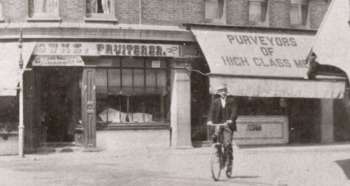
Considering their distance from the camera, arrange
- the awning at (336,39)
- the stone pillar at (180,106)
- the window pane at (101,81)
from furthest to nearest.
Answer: the stone pillar at (180,106), the window pane at (101,81), the awning at (336,39)

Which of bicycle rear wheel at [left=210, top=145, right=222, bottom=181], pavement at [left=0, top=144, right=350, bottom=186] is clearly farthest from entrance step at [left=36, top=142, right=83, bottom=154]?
bicycle rear wheel at [left=210, top=145, right=222, bottom=181]

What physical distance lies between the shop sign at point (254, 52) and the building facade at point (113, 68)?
0.40 m

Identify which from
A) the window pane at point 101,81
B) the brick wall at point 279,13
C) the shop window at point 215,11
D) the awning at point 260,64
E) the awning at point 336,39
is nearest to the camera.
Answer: the awning at point 336,39

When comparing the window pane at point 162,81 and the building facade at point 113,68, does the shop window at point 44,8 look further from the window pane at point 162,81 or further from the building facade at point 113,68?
the window pane at point 162,81

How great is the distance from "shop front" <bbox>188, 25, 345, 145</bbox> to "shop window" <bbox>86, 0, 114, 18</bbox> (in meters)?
2.98

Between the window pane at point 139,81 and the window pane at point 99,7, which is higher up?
the window pane at point 99,7

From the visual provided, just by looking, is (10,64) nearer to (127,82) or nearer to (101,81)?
(101,81)

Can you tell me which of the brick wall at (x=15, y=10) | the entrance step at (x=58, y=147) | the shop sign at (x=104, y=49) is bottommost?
the entrance step at (x=58, y=147)

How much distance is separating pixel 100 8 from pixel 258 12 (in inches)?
247

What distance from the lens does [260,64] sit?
23.6 meters

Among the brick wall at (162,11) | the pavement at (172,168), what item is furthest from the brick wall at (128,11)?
the pavement at (172,168)

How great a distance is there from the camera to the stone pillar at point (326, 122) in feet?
85.1

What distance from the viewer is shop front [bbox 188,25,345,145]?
23.0 metres

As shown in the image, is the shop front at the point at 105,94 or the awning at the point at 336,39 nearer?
the awning at the point at 336,39
